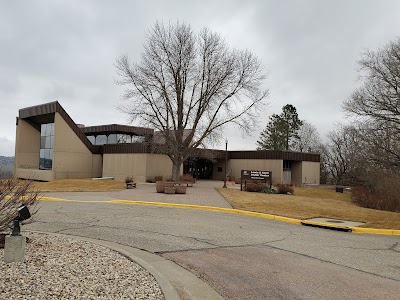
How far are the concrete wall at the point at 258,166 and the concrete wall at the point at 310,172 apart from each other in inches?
190

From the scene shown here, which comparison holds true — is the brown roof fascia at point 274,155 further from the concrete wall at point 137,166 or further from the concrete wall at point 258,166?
the concrete wall at point 137,166

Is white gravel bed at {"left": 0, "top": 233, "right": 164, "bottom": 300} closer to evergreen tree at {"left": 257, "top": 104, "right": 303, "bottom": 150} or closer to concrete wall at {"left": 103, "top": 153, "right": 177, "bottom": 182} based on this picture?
concrete wall at {"left": 103, "top": 153, "right": 177, "bottom": 182}

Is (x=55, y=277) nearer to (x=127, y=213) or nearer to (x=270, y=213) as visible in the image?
(x=127, y=213)

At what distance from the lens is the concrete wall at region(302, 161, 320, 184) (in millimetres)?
45531

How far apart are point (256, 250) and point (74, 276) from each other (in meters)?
4.27

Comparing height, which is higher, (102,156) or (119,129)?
(119,129)

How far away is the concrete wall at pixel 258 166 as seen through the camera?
42.3 m

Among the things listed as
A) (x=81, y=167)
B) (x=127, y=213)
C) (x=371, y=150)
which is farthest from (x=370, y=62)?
(x=81, y=167)

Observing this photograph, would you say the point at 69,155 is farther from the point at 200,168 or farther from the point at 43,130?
the point at 200,168

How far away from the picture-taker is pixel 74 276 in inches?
195

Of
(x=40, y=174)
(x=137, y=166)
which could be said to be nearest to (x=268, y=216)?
(x=137, y=166)

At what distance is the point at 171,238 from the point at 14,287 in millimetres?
4855

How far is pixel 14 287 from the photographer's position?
14.2 feet

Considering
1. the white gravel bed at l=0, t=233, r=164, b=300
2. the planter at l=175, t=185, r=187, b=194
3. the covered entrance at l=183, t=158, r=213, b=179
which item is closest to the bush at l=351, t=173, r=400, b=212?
the planter at l=175, t=185, r=187, b=194
